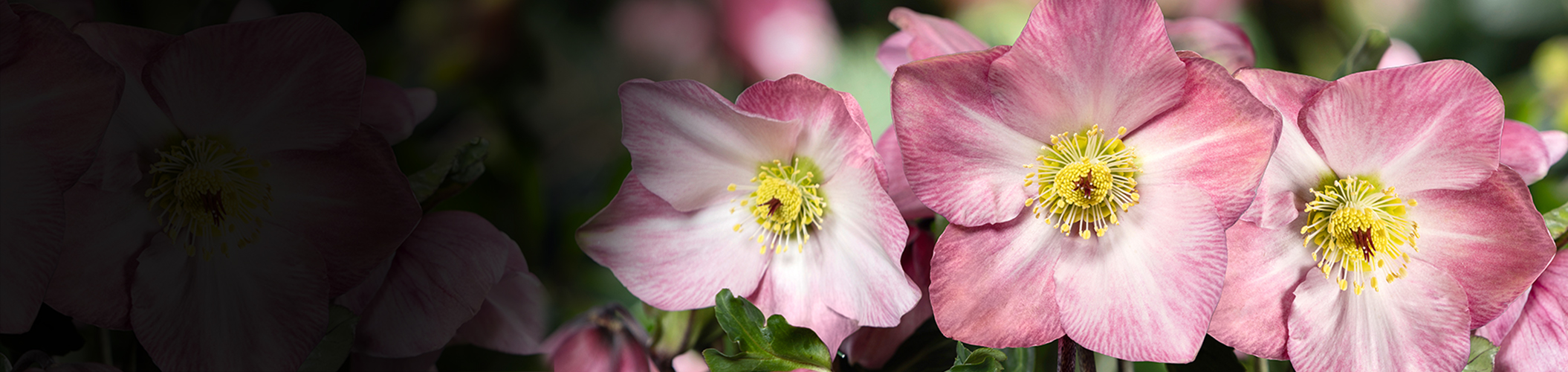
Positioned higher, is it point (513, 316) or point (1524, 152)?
point (1524, 152)

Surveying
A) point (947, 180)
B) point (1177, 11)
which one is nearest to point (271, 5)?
point (947, 180)

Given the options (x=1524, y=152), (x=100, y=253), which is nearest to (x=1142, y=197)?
(x=1524, y=152)

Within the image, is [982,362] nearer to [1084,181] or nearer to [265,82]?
[1084,181]

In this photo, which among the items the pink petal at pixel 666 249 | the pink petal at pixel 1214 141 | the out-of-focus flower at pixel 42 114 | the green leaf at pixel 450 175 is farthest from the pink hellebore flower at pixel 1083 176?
the out-of-focus flower at pixel 42 114

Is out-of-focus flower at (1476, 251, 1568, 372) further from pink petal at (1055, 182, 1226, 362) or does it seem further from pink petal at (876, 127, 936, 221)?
pink petal at (876, 127, 936, 221)

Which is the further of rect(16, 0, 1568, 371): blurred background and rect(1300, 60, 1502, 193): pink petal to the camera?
rect(16, 0, 1568, 371): blurred background

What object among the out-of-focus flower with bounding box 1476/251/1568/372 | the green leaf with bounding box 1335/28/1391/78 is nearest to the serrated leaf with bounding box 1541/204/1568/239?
the out-of-focus flower with bounding box 1476/251/1568/372
